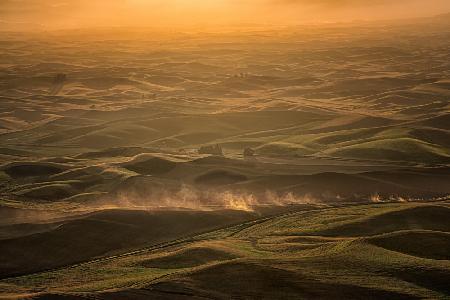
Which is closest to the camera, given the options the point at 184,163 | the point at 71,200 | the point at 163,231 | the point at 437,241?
the point at 437,241

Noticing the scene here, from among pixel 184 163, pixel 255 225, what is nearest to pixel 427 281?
pixel 255 225

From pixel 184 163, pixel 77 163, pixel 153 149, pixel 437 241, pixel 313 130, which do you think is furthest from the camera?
pixel 313 130

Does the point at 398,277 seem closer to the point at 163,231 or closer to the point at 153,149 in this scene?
the point at 163,231

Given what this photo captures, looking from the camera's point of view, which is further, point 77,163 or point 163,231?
point 77,163

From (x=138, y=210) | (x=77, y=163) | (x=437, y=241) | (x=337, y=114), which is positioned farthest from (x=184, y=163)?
(x=337, y=114)

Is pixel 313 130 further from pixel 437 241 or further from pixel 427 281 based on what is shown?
pixel 427 281

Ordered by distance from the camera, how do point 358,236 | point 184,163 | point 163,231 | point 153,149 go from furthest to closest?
1. point 153,149
2. point 184,163
3. point 163,231
4. point 358,236

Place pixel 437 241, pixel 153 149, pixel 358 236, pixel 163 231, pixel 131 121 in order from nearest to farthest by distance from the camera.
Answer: pixel 437 241, pixel 358 236, pixel 163 231, pixel 153 149, pixel 131 121

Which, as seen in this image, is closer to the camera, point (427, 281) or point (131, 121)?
point (427, 281)
